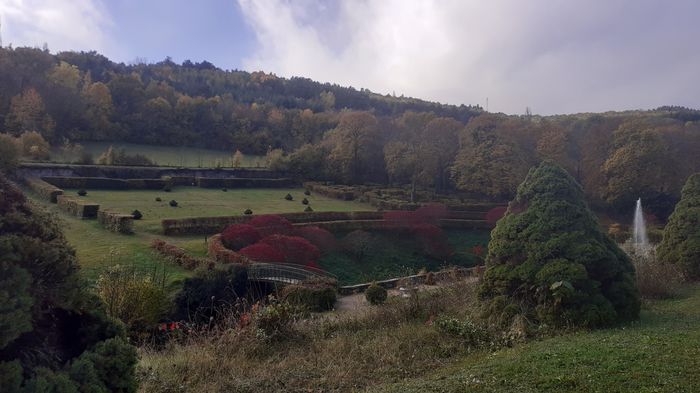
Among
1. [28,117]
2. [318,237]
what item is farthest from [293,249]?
[28,117]

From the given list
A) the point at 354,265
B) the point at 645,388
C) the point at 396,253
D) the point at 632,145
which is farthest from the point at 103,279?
the point at 632,145

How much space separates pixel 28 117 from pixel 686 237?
4782 centimetres

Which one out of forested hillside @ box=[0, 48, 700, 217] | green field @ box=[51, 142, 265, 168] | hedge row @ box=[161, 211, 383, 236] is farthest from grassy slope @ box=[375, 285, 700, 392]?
green field @ box=[51, 142, 265, 168]

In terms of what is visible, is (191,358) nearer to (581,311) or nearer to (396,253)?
(581,311)

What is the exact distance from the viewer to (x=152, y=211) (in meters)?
29.5

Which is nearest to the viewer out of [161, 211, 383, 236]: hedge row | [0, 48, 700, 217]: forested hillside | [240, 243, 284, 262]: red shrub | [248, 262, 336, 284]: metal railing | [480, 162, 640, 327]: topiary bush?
[480, 162, 640, 327]: topiary bush

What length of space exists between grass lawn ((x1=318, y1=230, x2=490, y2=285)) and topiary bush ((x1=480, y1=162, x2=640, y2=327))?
13458 millimetres

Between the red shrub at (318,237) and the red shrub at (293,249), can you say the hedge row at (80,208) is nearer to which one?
the red shrub at (293,249)

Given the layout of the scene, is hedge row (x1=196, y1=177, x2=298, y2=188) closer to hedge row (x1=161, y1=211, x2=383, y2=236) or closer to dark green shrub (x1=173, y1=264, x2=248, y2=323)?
hedge row (x1=161, y1=211, x2=383, y2=236)

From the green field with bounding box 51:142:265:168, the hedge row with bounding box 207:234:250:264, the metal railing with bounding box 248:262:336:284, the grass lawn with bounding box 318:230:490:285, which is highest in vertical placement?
the green field with bounding box 51:142:265:168

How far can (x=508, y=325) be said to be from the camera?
8.31 m

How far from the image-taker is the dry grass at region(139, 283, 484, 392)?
5723mm

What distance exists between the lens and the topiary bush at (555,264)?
823 centimetres

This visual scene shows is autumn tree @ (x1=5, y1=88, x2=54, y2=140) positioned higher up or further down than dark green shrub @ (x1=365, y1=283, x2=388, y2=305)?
higher up
